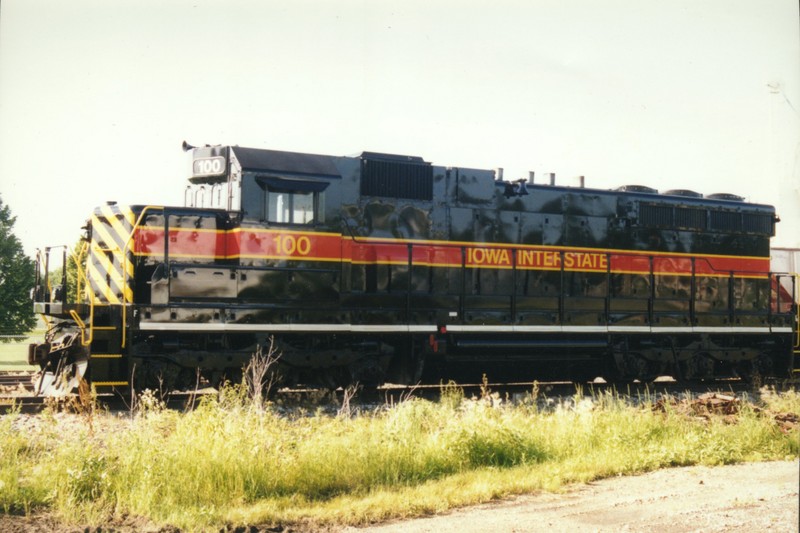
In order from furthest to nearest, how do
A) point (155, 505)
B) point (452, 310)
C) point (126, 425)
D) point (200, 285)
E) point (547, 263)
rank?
point (547, 263), point (452, 310), point (200, 285), point (126, 425), point (155, 505)

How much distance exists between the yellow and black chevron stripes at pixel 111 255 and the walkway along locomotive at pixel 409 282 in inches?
1.2

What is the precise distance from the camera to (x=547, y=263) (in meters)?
14.3

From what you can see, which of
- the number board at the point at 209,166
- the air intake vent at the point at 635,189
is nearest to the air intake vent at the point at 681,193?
the air intake vent at the point at 635,189

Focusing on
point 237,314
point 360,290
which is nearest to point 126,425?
point 237,314

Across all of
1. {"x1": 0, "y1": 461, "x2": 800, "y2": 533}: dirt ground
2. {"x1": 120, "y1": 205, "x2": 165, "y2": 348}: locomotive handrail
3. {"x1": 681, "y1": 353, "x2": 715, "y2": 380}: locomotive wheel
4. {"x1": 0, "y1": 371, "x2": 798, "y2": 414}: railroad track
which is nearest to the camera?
{"x1": 0, "y1": 461, "x2": 800, "y2": 533}: dirt ground

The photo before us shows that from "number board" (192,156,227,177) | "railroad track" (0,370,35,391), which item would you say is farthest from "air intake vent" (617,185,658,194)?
"railroad track" (0,370,35,391)

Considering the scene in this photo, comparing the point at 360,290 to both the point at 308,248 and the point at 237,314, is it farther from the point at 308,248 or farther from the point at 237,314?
the point at 237,314

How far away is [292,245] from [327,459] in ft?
14.8

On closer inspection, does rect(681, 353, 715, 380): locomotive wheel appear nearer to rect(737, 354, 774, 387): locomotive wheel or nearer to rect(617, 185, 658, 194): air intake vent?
rect(737, 354, 774, 387): locomotive wheel

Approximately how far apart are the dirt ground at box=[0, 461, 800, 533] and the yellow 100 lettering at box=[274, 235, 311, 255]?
556 centimetres

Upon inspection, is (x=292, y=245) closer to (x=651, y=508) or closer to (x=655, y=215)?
(x=651, y=508)

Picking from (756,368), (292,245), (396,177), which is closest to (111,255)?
(292,245)

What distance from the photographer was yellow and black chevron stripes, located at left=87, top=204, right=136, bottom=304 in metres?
11.3

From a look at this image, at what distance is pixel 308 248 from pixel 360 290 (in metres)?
1.20
